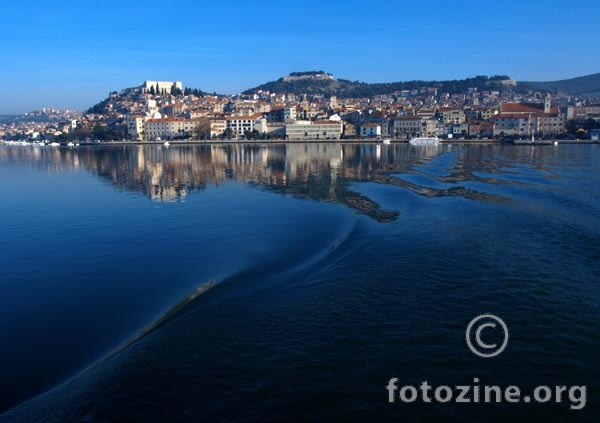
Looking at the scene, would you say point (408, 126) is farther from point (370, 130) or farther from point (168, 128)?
point (168, 128)

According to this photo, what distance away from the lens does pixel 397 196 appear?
56.0 ft

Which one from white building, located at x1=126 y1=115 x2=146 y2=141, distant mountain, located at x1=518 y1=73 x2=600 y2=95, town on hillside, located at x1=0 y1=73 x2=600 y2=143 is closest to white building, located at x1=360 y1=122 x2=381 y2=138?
town on hillside, located at x1=0 y1=73 x2=600 y2=143

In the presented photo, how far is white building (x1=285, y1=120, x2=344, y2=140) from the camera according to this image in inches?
3216

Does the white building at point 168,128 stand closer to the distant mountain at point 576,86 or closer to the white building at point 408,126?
the white building at point 408,126

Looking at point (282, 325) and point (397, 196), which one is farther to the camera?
point (397, 196)

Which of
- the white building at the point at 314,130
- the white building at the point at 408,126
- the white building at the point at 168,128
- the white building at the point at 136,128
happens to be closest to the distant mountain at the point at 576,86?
the white building at the point at 408,126

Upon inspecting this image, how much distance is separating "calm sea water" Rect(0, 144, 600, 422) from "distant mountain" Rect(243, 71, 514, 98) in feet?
555

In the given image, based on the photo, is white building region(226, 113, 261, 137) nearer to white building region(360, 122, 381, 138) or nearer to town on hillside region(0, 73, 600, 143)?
town on hillside region(0, 73, 600, 143)

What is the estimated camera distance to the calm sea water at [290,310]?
445 centimetres

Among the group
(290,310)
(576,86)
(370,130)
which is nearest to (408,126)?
(370,130)

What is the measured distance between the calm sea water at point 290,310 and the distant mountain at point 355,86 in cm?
16928

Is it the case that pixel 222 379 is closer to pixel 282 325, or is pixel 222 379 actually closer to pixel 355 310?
pixel 282 325

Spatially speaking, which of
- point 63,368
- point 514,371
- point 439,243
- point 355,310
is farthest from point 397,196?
point 63,368

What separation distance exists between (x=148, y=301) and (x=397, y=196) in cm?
1179
